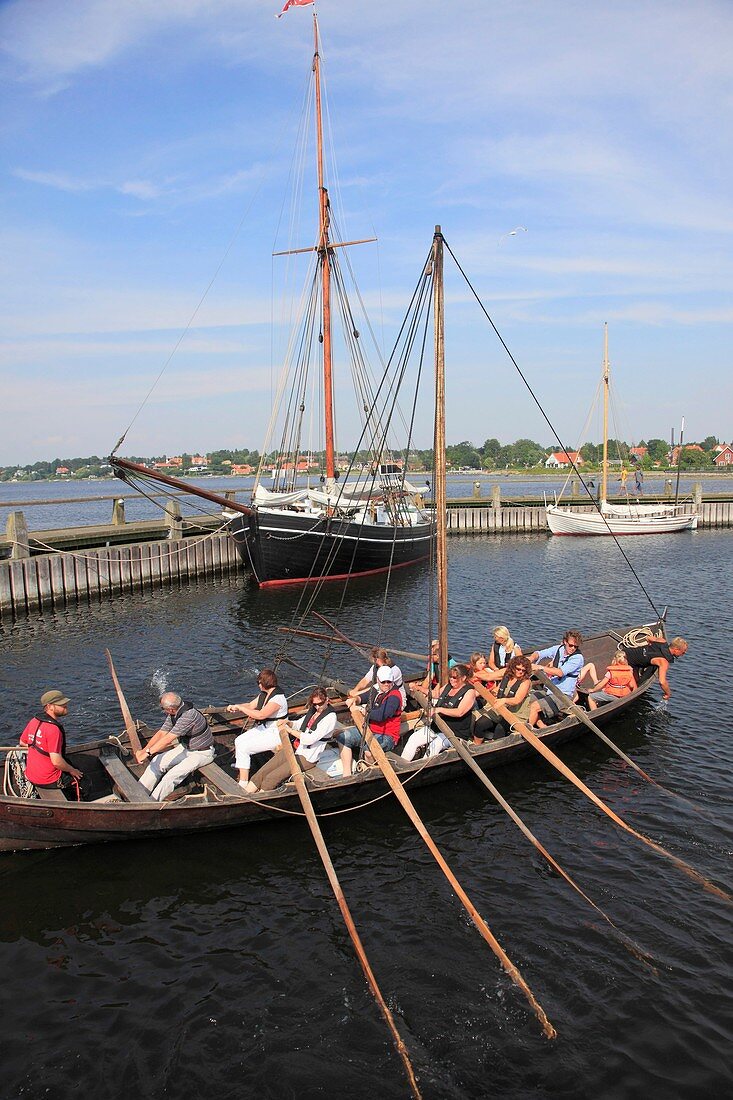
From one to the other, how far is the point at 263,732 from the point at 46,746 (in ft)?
10.3

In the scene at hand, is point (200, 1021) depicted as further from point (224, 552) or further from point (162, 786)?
point (224, 552)

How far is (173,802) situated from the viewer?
1028 cm

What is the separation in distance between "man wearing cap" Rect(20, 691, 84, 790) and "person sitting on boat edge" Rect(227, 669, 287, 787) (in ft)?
8.19

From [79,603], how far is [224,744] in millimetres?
Answer: 17768

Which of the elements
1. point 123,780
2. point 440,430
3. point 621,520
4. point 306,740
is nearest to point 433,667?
point 306,740

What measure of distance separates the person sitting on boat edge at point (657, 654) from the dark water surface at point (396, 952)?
1248 millimetres

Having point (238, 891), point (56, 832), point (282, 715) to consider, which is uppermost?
point (282, 715)

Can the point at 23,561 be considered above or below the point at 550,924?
above

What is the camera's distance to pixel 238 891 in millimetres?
10031

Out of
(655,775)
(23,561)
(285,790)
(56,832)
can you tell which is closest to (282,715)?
(285,790)

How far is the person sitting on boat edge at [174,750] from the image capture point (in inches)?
427

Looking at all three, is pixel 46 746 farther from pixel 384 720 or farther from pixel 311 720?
pixel 384 720

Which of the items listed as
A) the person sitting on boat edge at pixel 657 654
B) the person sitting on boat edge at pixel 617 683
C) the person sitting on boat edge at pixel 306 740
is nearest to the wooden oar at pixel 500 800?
the person sitting on boat edge at pixel 306 740

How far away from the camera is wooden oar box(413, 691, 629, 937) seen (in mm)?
9658
